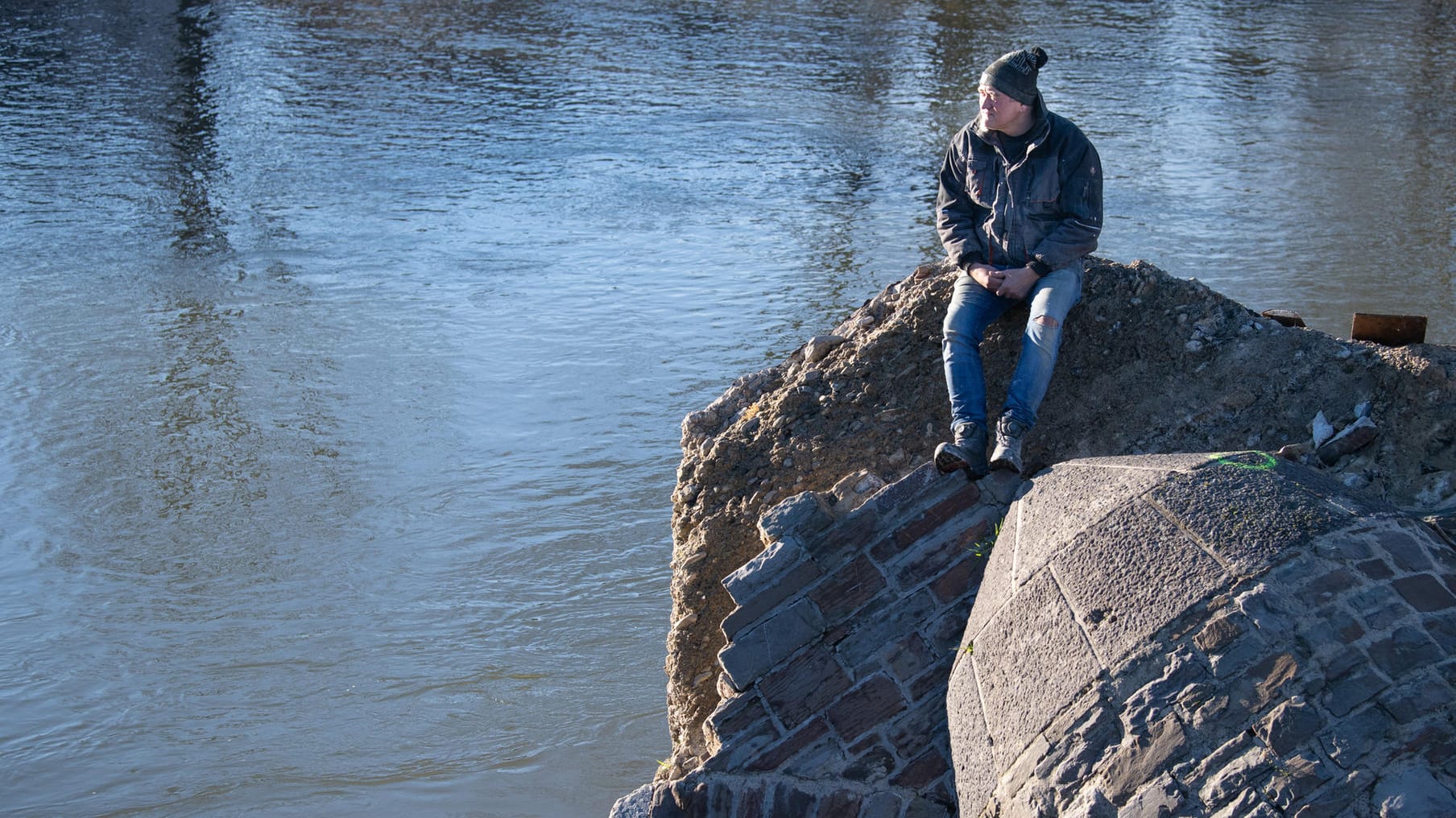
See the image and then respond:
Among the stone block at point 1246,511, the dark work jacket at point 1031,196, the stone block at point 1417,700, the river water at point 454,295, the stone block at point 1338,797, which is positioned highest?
the dark work jacket at point 1031,196

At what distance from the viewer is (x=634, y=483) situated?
848 centimetres

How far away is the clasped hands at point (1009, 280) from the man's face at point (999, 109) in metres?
0.56

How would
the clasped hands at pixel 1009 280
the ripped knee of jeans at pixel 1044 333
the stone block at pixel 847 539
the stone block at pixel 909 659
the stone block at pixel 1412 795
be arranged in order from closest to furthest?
the stone block at pixel 1412 795 < the stone block at pixel 909 659 < the stone block at pixel 847 539 < the ripped knee of jeans at pixel 1044 333 < the clasped hands at pixel 1009 280

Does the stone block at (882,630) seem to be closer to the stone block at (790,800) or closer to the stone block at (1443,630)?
the stone block at (790,800)

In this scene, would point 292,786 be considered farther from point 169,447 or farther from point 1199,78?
point 1199,78

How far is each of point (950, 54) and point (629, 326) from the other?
40.7 feet

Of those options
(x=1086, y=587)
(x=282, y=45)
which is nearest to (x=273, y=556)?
(x=1086, y=587)

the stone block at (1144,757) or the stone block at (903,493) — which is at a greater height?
the stone block at (903,493)

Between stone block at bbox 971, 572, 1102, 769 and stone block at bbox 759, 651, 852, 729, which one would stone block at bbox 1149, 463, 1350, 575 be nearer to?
stone block at bbox 971, 572, 1102, 769

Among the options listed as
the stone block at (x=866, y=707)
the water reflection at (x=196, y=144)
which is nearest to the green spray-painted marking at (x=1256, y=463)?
the stone block at (x=866, y=707)

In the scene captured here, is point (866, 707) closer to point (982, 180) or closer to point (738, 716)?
point (738, 716)

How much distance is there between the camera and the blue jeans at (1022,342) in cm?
457

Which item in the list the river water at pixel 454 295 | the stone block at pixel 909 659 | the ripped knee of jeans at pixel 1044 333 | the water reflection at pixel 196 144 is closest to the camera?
the stone block at pixel 909 659

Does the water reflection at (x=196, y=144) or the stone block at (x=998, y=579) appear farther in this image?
the water reflection at (x=196, y=144)
